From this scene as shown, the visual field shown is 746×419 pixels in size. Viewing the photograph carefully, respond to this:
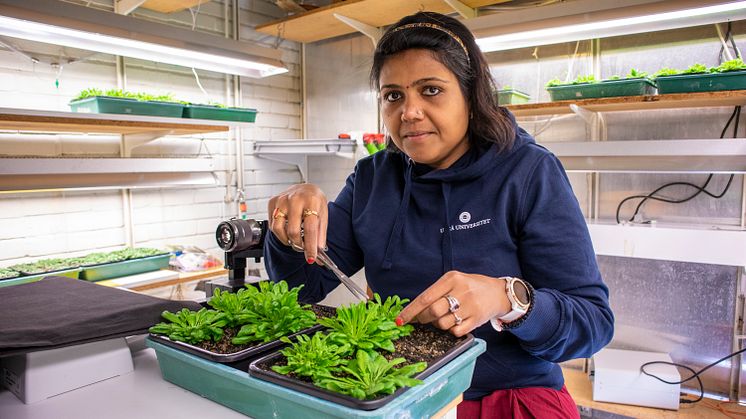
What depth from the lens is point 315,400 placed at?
2.22ft

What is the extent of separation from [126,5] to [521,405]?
318cm

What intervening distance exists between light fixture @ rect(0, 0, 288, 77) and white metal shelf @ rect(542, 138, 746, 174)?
169cm

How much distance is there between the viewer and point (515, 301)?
0.99 m

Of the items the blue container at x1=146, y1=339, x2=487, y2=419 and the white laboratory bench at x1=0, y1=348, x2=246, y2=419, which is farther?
the white laboratory bench at x1=0, y1=348, x2=246, y2=419

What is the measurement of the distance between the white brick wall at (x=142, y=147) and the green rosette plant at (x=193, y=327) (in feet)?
A: 8.32

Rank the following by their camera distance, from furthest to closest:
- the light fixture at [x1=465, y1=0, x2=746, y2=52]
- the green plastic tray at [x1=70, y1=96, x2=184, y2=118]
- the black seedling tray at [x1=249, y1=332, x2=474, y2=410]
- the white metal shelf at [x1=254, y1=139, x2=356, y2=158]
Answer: the white metal shelf at [x1=254, y1=139, x2=356, y2=158], the green plastic tray at [x1=70, y1=96, x2=184, y2=118], the light fixture at [x1=465, y1=0, x2=746, y2=52], the black seedling tray at [x1=249, y1=332, x2=474, y2=410]

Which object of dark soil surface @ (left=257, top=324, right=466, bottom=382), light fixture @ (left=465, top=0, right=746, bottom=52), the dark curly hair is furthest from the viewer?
light fixture @ (left=465, top=0, right=746, bottom=52)

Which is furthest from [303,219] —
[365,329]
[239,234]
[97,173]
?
[97,173]

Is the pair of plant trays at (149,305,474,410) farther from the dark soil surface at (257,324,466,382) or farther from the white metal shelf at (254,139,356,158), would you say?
the white metal shelf at (254,139,356,158)

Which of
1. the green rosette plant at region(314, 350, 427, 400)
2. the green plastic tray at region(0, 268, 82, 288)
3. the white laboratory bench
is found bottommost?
the green plastic tray at region(0, 268, 82, 288)

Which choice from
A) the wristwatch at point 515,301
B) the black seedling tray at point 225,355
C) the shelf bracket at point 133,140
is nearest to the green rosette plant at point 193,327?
the black seedling tray at point 225,355

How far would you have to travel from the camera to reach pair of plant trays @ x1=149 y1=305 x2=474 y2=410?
2.16 ft

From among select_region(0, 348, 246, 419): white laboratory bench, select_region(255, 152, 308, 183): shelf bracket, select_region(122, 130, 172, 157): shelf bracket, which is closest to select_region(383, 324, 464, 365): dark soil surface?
select_region(0, 348, 246, 419): white laboratory bench

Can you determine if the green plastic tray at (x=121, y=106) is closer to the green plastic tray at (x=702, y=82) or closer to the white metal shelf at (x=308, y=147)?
the white metal shelf at (x=308, y=147)
